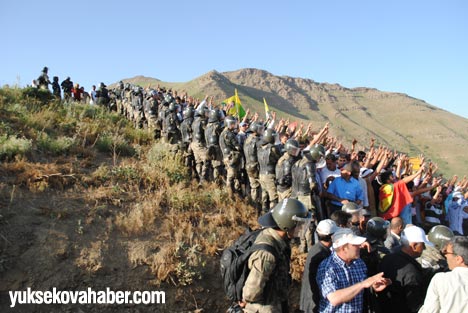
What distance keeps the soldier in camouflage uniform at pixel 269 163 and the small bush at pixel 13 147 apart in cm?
548

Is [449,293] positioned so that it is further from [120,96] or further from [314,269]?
[120,96]

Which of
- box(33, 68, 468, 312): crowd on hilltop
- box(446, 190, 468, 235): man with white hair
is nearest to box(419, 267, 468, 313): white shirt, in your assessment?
box(33, 68, 468, 312): crowd on hilltop

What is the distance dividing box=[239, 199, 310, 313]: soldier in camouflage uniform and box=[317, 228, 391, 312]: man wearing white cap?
39 cm

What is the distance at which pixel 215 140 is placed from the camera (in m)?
9.65

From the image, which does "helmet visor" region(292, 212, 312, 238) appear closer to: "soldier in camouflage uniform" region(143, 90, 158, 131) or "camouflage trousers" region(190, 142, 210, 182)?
"camouflage trousers" region(190, 142, 210, 182)

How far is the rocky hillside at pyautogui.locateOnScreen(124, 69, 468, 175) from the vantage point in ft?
146

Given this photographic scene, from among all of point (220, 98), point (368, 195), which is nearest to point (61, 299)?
point (368, 195)

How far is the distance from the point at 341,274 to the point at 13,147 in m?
7.87

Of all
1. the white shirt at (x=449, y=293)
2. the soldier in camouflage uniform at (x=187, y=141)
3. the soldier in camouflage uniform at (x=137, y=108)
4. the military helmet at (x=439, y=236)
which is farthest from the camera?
the soldier in camouflage uniform at (x=137, y=108)

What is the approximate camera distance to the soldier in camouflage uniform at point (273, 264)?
3.39 m

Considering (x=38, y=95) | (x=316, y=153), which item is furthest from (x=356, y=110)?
(x=316, y=153)

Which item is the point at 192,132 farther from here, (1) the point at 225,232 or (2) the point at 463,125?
(2) the point at 463,125

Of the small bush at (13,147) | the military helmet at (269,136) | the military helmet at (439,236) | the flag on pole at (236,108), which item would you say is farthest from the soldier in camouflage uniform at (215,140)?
the military helmet at (439,236)

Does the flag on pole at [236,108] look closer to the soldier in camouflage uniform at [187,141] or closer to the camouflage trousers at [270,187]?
the soldier in camouflage uniform at [187,141]
